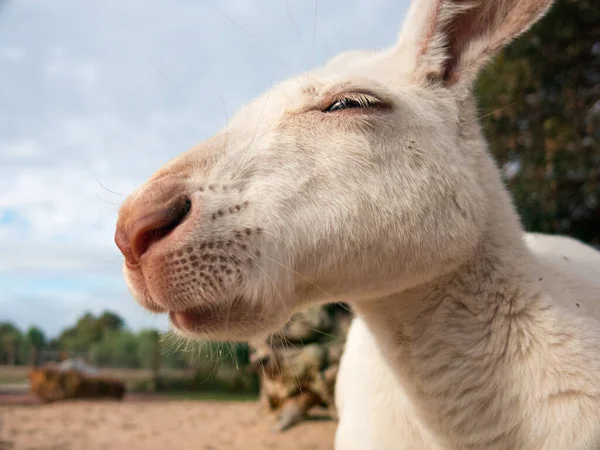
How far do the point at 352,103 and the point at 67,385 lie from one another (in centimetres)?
1173

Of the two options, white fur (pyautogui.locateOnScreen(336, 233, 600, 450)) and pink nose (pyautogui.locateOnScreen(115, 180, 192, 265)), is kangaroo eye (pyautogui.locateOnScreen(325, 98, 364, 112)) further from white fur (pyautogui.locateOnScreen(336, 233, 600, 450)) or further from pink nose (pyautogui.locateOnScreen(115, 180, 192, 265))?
white fur (pyautogui.locateOnScreen(336, 233, 600, 450))

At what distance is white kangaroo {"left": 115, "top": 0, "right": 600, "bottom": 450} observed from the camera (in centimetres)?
159

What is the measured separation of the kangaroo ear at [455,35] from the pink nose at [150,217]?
3.99 feet

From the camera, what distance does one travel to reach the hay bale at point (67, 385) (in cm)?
1098

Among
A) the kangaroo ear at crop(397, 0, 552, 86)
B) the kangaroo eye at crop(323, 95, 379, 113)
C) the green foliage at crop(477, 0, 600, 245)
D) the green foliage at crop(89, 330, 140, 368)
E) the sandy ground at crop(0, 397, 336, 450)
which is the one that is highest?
the green foliage at crop(477, 0, 600, 245)

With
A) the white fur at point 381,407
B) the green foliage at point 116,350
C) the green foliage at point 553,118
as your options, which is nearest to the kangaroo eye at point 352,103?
the white fur at point 381,407

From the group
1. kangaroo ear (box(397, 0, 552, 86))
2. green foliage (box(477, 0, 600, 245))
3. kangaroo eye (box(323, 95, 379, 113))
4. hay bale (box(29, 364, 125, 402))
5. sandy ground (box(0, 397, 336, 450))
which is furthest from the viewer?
hay bale (box(29, 364, 125, 402))

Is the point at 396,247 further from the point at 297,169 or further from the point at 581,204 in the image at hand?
the point at 581,204

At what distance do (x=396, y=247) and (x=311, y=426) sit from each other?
6.43 meters

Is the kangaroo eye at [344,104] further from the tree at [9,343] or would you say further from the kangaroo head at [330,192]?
the tree at [9,343]

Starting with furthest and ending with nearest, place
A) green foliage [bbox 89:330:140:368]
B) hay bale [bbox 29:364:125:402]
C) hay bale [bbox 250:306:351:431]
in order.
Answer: green foliage [bbox 89:330:140:368] → hay bale [bbox 29:364:125:402] → hay bale [bbox 250:306:351:431]

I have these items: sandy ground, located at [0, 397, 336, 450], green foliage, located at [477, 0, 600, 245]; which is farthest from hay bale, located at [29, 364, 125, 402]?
green foliage, located at [477, 0, 600, 245]

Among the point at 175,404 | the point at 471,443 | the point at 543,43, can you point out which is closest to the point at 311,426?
the point at 175,404

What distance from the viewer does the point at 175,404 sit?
11.6 meters
